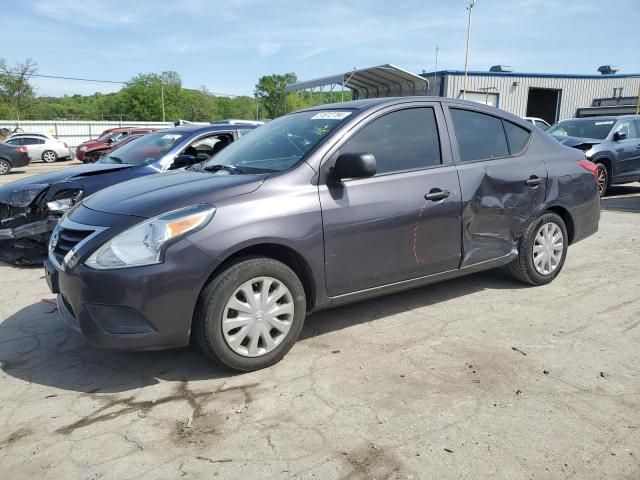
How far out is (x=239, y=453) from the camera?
241 centimetres

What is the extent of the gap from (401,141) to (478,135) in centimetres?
85

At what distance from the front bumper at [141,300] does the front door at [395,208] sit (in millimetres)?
931

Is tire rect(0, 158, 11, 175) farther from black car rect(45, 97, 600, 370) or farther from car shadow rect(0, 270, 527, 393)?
black car rect(45, 97, 600, 370)

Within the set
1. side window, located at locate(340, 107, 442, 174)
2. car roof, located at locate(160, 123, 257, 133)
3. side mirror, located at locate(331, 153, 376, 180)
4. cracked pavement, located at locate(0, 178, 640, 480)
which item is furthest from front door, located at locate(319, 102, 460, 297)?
car roof, located at locate(160, 123, 257, 133)

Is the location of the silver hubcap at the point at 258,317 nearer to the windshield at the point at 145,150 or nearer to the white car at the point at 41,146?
the windshield at the point at 145,150

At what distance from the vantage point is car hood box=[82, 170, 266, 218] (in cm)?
305

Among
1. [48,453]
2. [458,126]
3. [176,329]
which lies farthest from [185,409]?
[458,126]

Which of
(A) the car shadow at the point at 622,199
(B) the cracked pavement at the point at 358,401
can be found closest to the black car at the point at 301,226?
(B) the cracked pavement at the point at 358,401

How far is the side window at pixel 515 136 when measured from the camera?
451 cm

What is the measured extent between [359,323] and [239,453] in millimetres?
1757

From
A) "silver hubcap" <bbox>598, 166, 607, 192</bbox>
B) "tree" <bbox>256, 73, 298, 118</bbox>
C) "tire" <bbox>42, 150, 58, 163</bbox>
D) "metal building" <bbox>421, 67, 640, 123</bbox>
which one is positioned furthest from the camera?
"tree" <bbox>256, 73, 298, 118</bbox>

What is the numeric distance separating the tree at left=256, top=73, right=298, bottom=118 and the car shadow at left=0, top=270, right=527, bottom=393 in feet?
357

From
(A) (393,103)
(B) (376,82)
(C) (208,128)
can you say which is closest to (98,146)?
(B) (376,82)

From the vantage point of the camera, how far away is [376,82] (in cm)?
2377
